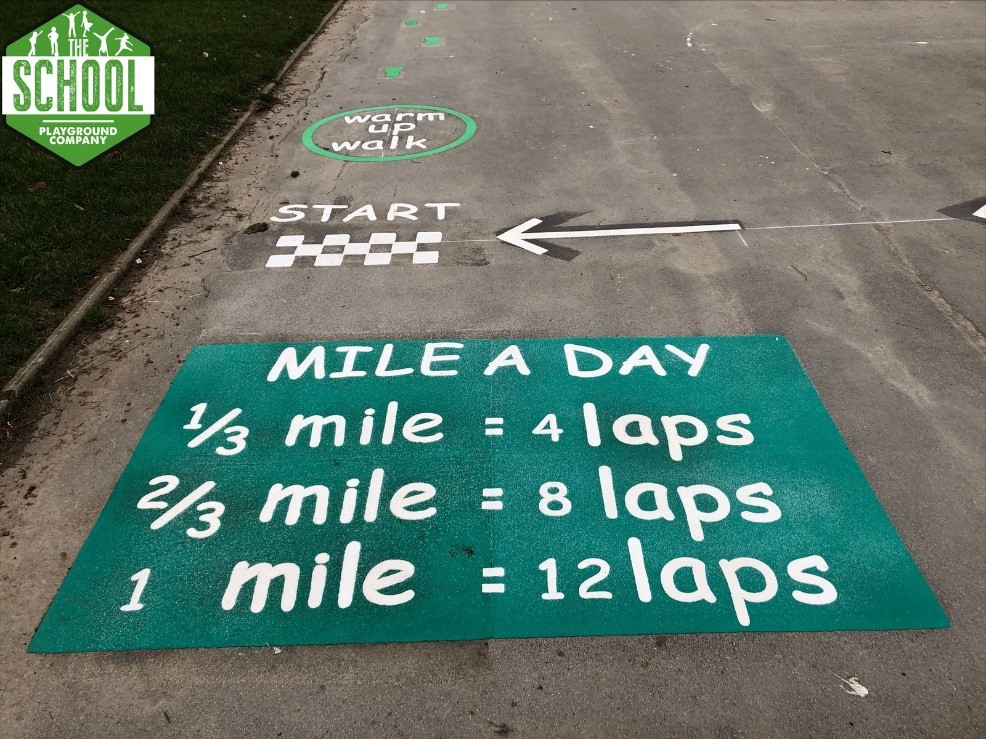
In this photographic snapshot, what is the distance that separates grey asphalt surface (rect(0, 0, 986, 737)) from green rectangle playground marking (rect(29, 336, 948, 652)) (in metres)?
0.17

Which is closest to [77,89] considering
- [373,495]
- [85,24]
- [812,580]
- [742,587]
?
[85,24]

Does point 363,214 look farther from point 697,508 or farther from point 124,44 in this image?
point 124,44

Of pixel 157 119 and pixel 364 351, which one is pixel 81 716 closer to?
pixel 364 351

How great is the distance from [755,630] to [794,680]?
1.02ft

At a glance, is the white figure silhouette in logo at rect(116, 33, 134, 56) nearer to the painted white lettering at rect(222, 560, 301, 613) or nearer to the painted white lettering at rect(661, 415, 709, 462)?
the painted white lettering at rect(222, 560, 301, 613)

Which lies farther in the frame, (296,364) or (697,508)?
(296,364)

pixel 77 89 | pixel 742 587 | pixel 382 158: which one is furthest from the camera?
pixel 77 89

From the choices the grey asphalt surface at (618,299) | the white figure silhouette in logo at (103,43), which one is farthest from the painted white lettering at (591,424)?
the white figure silhouette in logo at (103,43)

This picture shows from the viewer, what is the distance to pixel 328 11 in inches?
643

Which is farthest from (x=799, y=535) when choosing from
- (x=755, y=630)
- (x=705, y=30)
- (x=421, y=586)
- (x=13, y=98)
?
(x=705, y=30)

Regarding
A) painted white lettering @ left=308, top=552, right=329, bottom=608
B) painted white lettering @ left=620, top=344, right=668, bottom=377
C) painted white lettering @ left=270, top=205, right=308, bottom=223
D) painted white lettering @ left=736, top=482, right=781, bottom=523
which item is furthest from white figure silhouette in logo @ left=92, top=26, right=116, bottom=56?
painted white lettering @ left=736, top=482, right=781, bottom=523

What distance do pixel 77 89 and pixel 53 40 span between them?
2.37m

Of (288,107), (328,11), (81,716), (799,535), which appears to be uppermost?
(328,11)

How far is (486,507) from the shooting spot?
4.85 meters
